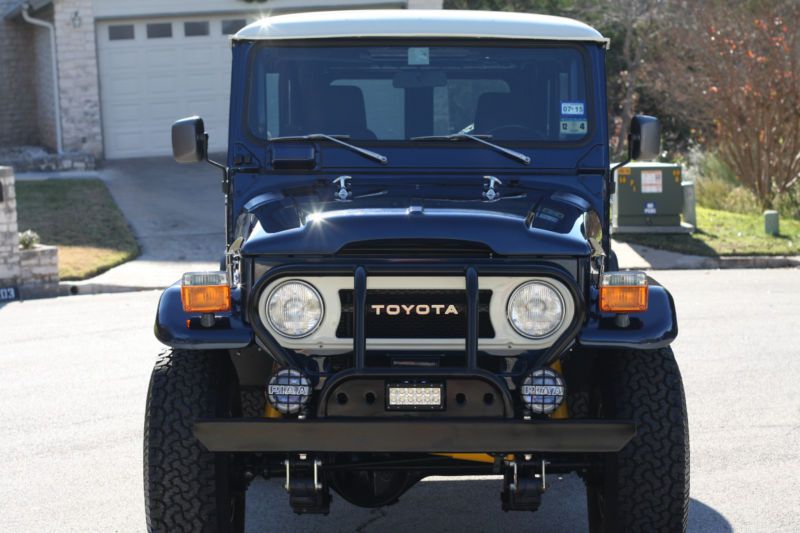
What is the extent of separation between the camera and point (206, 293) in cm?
491

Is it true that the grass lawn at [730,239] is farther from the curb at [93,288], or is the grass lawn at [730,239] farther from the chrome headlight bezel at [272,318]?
the chrome headlight bezel at [272,318]

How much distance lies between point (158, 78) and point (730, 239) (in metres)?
11.2

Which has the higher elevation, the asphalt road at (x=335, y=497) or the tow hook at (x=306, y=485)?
the tow hook at (x=306, y=485)

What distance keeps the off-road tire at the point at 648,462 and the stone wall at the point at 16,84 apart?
2218 centimetres

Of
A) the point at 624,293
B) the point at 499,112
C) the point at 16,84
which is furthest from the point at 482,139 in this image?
the point at 16,84

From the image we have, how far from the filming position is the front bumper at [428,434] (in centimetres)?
450

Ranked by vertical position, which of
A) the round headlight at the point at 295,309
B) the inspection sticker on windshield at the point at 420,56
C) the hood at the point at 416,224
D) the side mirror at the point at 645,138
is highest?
the inspection sticker on windshield at the point at 420,56

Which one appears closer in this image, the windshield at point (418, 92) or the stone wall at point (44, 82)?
the windshield at point (418, 92)

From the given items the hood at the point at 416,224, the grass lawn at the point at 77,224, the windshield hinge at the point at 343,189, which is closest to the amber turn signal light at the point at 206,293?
the hood at the point at 416,224

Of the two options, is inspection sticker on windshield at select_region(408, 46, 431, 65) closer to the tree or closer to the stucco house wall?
the tree

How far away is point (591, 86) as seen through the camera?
235 inches

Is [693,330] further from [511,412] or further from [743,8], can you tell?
[743,8]

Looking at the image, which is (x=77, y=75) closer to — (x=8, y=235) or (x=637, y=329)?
(x=8, y=235)

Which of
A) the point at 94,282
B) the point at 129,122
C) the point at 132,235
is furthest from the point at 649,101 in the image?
the point at 94,282
